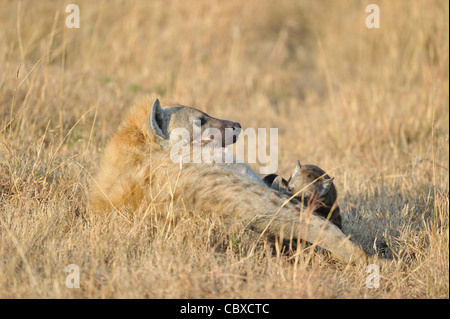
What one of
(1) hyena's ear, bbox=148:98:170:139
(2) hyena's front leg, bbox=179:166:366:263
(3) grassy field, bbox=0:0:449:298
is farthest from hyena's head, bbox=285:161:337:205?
(1) hyena's ear, bbox=148:98:170:139

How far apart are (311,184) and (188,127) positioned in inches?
38.6

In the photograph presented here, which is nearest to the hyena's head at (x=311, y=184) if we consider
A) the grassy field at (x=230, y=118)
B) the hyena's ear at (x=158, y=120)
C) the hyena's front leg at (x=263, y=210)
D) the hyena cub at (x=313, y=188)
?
the hyena cub at (x=313, y=188)

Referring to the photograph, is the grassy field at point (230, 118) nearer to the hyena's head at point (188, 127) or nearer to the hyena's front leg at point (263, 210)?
the hyena's front leg at point (263, 210)

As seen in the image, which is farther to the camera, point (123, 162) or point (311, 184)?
point (311, 184)

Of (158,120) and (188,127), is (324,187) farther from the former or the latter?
(158,120)

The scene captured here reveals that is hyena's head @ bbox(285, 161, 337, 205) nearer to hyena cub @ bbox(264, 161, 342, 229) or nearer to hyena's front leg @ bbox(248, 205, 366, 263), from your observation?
hyena cub @ bbox(264, 161, 342, 229)

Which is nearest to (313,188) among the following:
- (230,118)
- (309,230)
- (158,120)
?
(309,230)

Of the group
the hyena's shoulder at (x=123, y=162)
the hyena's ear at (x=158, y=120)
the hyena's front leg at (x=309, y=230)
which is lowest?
the hyena's front leg at (x=309, y=230)

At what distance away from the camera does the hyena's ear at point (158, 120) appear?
370 cm

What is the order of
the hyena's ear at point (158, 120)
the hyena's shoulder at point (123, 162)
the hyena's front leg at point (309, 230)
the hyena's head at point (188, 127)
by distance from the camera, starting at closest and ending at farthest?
the hyena's front leg at point (309, 230) < the hyena's shoulder at point (123, 162) < the hyena's ear at point (158, 120) < the hyena's head at point (188, 127)

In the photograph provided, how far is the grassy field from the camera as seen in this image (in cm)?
294

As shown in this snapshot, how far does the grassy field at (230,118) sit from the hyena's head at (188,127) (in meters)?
0.53

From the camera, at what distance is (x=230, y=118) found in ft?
24.4

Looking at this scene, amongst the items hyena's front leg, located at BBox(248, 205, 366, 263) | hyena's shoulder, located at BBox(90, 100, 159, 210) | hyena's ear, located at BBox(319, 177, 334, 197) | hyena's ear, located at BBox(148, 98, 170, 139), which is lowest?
hyena's front leg, located at BBox(248, 205, 366, 263)
